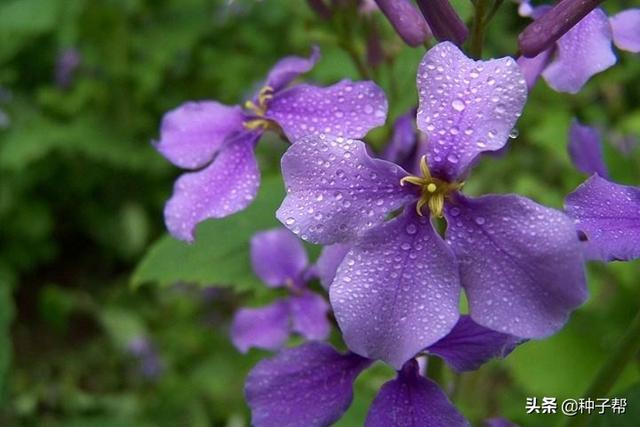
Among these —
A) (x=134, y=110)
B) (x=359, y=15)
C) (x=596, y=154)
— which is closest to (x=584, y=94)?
(x=134, y=110)

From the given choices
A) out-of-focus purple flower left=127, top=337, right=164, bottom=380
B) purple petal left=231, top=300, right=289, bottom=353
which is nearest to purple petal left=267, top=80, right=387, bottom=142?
purple petal left=231, top=300, right=289, bottom=353

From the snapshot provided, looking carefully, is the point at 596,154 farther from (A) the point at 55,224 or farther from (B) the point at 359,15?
(A) the point at 55,224

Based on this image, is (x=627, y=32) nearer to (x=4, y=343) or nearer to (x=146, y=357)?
(x=4, y=343)

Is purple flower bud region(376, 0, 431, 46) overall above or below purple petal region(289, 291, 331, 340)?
above

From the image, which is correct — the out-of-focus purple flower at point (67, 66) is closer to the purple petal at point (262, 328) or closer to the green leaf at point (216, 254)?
the green leaf at point (216, 254)

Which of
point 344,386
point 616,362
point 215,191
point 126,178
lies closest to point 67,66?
point 126,178

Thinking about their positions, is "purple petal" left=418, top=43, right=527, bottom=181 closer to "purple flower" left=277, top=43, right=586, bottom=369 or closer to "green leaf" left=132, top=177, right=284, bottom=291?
"purple flower" left=277, top=43, right=586, bottom=369
